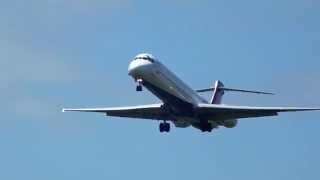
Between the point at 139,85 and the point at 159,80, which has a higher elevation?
the point at 159,80

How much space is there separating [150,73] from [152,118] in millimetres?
7209

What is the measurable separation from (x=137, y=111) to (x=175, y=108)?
5.01 m

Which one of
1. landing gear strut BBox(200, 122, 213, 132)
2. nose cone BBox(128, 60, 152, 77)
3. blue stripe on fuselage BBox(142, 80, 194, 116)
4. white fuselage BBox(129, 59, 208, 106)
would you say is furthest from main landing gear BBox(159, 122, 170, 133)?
nose cone BBox(128, 60, 152, 77)

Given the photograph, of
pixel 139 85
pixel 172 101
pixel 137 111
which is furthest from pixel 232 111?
pixel 139 85

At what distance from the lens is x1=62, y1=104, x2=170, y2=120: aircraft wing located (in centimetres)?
8356

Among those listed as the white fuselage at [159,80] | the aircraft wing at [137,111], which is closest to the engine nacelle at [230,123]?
the white fuselage at [159,80]

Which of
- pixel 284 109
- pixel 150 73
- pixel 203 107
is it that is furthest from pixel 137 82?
pixel 284 109

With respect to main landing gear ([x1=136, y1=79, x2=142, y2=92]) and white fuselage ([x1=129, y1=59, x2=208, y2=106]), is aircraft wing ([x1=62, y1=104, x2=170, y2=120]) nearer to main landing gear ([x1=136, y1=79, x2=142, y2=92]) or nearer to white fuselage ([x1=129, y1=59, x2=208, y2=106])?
white fuselage ([x1=129, y1=59, x2=208, y2=106])

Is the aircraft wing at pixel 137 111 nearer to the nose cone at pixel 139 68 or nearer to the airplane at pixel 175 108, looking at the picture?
the airplane at pixel 175 108

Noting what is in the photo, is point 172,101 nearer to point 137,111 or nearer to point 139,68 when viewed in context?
point 139,68

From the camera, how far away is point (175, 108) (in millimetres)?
82000

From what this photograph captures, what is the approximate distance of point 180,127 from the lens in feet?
278

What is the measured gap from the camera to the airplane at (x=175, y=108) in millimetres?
79750

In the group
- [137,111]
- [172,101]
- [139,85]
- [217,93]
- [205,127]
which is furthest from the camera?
[217,93]
